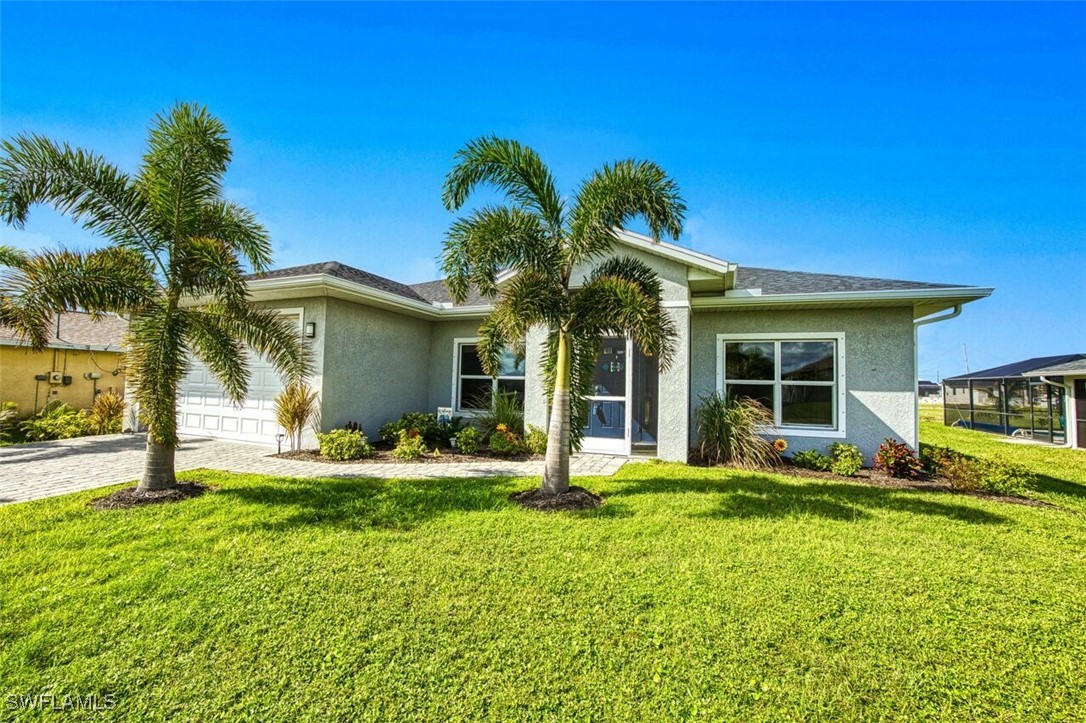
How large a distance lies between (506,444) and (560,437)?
3.81 meters

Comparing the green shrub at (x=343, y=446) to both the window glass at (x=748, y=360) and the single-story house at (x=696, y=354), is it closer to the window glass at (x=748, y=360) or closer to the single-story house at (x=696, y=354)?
the single-story house at (x=696, y=354)

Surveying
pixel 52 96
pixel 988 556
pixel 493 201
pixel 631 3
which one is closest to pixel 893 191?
pixel 631 3

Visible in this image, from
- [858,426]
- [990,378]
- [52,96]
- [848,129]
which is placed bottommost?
[858,426]

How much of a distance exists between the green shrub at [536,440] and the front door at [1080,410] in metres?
18.8

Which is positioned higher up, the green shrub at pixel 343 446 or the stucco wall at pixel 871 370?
the stucco wall at pixel 871 370

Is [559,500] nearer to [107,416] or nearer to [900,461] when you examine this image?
[900,461]

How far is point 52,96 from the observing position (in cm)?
740

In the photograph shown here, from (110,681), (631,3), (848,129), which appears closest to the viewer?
(110,681)

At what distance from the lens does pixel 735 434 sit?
930 centimetres

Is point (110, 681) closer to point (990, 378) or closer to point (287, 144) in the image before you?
point (287, 144)

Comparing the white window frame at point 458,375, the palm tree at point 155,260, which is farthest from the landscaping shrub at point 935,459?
the palm tree at point 155,260

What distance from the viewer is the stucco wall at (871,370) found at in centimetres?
913

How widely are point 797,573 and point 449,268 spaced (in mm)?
5703

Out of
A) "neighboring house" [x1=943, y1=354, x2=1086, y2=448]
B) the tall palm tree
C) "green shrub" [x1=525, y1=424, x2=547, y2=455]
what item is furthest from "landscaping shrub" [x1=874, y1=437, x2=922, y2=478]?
"neighboring house" [x1=943, y1=354, x2=1086, y2=448]
